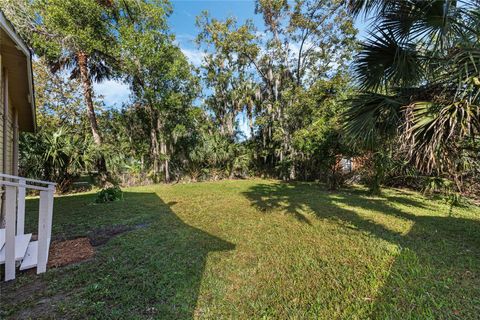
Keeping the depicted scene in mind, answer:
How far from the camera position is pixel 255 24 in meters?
13.0

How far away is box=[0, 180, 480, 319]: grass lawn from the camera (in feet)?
6.37

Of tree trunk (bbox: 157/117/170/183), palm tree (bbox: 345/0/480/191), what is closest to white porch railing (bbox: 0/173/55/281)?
palm tree (bbox: 345/0/480/191)

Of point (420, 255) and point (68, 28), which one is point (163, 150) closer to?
point (68, 28)

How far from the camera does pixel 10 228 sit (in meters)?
2.14

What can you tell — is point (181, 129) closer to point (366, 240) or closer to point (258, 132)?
point (258, 132)

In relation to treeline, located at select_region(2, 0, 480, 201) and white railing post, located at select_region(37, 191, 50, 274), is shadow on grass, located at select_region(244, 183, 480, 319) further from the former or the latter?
white railing post, located at select_region(37, 191, 50, 274)

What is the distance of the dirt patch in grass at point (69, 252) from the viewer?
2.80m

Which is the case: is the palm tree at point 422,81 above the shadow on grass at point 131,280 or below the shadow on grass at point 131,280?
above

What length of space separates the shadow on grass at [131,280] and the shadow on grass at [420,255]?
71.3 inches

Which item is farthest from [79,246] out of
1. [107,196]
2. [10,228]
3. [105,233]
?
[107,196]

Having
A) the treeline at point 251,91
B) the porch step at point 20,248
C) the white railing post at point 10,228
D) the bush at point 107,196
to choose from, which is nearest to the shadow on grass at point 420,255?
the treeline at point 251,91

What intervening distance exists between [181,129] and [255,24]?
24.4ft

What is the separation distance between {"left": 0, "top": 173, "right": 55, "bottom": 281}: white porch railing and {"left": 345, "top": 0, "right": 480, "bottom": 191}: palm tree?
14.3ft

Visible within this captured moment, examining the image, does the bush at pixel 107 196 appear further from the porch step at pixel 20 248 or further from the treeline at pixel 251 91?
the porch step at pixel 20 248
